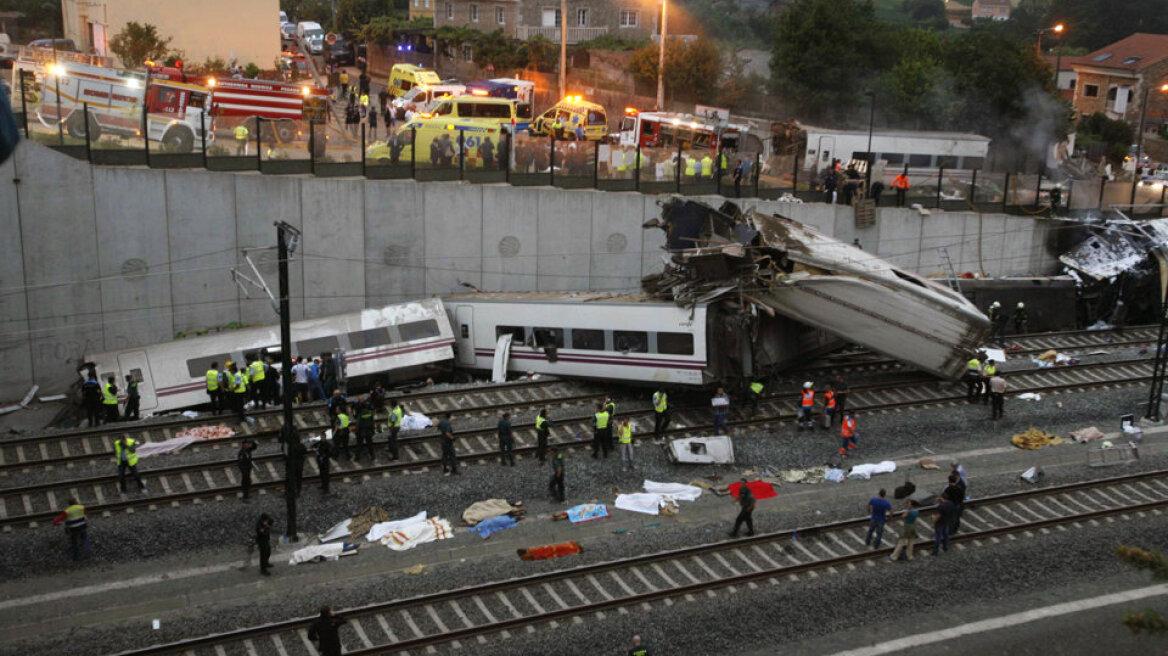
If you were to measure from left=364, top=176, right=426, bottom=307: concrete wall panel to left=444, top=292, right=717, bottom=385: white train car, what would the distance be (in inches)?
132

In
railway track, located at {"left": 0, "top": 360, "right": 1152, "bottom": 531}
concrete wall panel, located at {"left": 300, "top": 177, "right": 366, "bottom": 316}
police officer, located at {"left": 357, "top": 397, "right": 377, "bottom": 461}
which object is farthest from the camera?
concrete wall panel, located at {"left": 300, "top": 177, "right": 366, "bottom": 316}

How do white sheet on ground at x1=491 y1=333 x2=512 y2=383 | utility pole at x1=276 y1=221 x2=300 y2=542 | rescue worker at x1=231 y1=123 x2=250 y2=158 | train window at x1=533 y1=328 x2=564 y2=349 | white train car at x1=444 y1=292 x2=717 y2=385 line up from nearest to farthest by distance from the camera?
utility pole at x1=276 y1=221 x2=300 y2=542
white train car at x1=444 y1=292 x2=717 y2=385
train window at x1=533 y1=328 x2=564 y2=349
white sheet on ground at x1=491 y1=333 x2=512 y2=383
rescue worker at x1=231 y1=123 x2=250 y2=158

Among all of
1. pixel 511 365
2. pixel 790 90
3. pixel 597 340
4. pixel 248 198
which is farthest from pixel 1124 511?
pixel 790 90

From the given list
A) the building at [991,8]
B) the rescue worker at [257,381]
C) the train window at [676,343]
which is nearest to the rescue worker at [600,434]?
the train window at [676,343]

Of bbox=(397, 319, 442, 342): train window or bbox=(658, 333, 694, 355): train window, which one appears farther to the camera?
bbox=(397, 319, 442, 342): train window

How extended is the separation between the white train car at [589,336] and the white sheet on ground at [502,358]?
0.60 ft

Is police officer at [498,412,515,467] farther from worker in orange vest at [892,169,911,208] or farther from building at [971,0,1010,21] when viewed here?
building at [971,0,1010,21]

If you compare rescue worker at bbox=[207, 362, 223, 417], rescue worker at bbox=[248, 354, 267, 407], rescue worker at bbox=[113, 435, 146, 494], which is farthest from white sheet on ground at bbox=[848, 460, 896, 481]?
rescue worker at bbox=[207, 362, 223, 417]

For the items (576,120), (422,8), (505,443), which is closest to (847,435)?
(505,443)

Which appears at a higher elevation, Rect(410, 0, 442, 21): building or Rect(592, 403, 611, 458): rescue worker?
Rect(410, 0, 442, 21): building

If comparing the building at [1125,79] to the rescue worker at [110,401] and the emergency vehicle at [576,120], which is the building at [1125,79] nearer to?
the emergency vehicle at [576,120]

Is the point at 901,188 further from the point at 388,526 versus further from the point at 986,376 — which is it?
the point at 388,526

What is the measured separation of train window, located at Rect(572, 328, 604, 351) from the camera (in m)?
26.7

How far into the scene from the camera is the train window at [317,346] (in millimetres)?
27078
